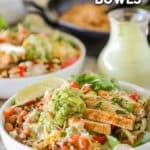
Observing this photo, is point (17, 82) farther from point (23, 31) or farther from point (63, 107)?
point (63, 107)

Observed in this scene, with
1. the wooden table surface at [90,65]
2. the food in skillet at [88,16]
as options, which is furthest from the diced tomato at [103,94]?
the food in skillet at [88,16]

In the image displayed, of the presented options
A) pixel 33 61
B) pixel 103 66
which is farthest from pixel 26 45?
pixel 103 66

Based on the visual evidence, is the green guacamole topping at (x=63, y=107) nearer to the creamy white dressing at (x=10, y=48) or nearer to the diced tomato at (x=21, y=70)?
the diced tomato at (x=21, y=70)

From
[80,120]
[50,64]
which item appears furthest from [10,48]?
[80,120]

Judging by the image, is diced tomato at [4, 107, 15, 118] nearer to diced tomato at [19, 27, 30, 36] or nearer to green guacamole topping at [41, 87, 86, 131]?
green guacamole topping at [41, 87, 86, 131]

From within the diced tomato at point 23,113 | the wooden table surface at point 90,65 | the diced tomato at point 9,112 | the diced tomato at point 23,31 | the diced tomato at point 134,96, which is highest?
the diced tomato at point 23,31
